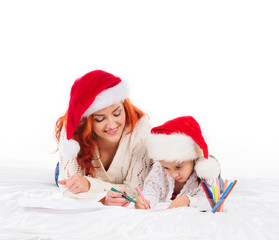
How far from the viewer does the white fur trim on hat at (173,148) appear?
1.27 meters

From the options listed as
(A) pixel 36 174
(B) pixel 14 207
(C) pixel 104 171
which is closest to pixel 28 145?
(A) pixel 36 174

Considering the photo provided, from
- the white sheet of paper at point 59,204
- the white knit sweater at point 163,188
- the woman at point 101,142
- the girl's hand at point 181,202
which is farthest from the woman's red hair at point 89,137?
the girl's hand at point 181,202

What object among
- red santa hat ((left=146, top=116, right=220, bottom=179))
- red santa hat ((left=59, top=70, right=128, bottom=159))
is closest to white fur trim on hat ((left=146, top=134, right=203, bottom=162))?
red santa hat ((left=146, top=116, right=220, bottom=179))

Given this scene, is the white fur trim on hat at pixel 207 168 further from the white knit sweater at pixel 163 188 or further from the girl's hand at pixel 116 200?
the girl's hand at pixel 116 200

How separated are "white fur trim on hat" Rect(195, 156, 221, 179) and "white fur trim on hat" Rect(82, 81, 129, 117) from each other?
372 millimetres

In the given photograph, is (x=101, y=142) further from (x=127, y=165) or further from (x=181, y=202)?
(x=181, y=202)

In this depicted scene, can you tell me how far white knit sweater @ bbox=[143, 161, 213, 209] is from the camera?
1.33 m

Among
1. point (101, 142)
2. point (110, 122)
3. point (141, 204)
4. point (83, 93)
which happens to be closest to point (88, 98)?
point (83, 93)

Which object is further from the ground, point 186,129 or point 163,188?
point 186,129

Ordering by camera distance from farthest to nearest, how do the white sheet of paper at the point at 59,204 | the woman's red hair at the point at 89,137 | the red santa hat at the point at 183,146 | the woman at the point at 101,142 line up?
1. the woman's red hair at the point at 89,137
2. the woman at the point at 101,142
3. the red santa hat at the point at 183,146
4. the white sheet of paper at the point at 59,204

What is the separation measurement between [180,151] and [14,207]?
55 centimetres

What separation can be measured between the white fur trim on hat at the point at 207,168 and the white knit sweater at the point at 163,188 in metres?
0.07

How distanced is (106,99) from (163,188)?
373 millimetres

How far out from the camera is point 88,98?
1.37 m
